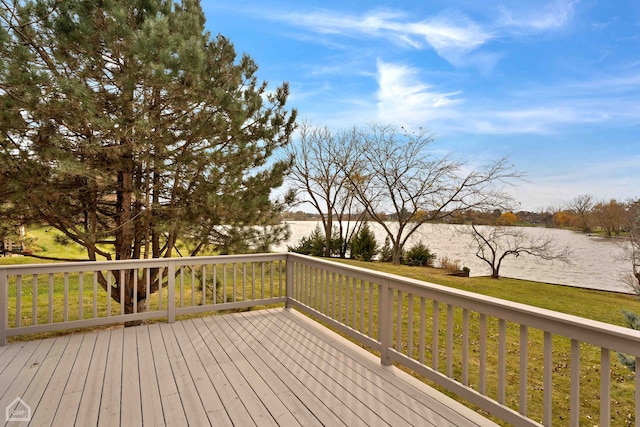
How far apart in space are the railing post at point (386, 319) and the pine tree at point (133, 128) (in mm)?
2655

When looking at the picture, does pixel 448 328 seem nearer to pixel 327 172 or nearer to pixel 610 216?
pixel 610 216

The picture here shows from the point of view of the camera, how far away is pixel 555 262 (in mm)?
11602

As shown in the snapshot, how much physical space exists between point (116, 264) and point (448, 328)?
3343mm

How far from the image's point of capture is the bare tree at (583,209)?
8.09 metres

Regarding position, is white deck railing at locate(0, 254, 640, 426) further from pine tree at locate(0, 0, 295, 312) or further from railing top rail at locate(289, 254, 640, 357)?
pine tree at locate(0, 0, 295, 312)

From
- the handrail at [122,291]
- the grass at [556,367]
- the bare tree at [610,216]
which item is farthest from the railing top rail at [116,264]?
the bare tree at [610,216]

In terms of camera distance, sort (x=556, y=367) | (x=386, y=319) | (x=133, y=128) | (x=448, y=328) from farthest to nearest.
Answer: (x=556, y=367) → (x=133, y=128) → (x=386, y=319) → (x=448, y=328)

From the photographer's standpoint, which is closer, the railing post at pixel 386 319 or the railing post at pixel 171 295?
the railing post at pixel 386 319

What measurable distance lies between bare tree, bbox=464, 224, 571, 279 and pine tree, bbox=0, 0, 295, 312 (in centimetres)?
979

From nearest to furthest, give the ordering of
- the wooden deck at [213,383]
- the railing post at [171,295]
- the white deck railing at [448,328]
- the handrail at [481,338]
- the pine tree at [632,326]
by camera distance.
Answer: the handrail at [481,338] < the white deck railing at [448,328] < the wooden deck at [213,383] < the pine tree at [632,326] < the railing post at [171,295]

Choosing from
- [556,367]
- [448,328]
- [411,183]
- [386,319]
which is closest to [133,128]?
[386,319]

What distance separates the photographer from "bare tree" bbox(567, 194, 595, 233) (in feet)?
26.5

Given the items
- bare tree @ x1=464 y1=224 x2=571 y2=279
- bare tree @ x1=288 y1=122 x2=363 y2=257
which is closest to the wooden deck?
bare tree @ x1=464 y1=224 x2=571 y2=279

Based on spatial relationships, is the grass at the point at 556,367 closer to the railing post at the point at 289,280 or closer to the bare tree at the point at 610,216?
the railing post at the point at 289,280
